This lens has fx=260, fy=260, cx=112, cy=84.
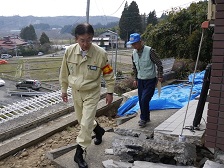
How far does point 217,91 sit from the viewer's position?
2.74 metres

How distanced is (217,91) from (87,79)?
4.88 feet

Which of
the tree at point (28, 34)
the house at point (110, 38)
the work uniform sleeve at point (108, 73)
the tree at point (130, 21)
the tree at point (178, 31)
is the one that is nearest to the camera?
the work uniform sleeve at point (108, 73)

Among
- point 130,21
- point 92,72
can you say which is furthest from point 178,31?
point 130,21

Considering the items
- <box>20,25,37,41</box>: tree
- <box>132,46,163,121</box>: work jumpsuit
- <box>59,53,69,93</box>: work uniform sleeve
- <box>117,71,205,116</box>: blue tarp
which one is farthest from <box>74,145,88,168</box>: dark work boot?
<box>20,25,37,41</box>: tree

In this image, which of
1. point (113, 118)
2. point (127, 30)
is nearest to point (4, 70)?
point (127, 30)

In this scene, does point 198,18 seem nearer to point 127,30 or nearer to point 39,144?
point 39,144

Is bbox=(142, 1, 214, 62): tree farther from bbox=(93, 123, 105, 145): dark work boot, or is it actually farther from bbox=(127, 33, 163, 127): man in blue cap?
bbox=(93, 123, 105, 145): dark work boot

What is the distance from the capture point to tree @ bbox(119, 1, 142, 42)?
137ft

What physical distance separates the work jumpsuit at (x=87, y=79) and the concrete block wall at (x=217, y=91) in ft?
3.97

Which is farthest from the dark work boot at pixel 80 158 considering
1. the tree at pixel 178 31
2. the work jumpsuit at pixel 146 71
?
the tree at pixel 178 31

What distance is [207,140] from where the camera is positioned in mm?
2881

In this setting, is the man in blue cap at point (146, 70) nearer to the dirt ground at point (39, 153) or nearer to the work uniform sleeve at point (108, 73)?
the work uniform sleeve at point (108, 73)

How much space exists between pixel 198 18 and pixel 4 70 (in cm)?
2827

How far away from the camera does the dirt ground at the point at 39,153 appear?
12.0 ft
